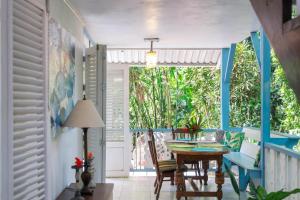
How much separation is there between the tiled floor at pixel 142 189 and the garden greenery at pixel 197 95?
2.84 metres

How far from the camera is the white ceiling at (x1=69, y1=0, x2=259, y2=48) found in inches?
150

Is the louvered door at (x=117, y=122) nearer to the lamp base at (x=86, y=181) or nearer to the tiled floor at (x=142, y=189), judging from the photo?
the tiled floor at (x=142, y=189)

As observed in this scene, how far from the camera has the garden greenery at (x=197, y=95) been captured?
9609 millimetres

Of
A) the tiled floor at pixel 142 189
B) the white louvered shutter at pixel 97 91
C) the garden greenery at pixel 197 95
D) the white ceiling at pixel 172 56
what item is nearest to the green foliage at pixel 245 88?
the garden greenery at pixel 197 95

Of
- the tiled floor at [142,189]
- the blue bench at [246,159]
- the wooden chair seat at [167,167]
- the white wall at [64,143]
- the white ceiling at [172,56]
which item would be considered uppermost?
the white ceiling at [172,56]

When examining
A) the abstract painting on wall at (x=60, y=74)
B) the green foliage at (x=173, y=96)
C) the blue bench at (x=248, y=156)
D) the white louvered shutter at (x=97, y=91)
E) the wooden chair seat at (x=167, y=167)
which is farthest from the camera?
the green foliage at (x=173, y=96)

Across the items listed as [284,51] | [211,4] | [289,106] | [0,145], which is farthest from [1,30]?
[289,106]

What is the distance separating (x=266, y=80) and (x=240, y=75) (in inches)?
205

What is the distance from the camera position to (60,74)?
3268 millimetres

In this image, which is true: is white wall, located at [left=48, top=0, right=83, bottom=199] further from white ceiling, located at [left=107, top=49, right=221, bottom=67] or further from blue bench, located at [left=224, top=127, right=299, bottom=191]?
white ceiling, located at [left=107, top=49, right=221, bottom=67]

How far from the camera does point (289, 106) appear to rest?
8758 millimetres

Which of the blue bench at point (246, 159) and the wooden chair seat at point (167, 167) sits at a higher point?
the blue bench at point (246, 159)

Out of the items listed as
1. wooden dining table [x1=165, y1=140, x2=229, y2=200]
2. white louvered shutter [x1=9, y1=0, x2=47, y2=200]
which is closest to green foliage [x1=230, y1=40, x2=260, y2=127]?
wooden dining table [x1=165, y1=140, x2=229, y2=200]

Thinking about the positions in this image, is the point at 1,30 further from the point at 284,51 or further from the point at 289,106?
the point at 289,106
